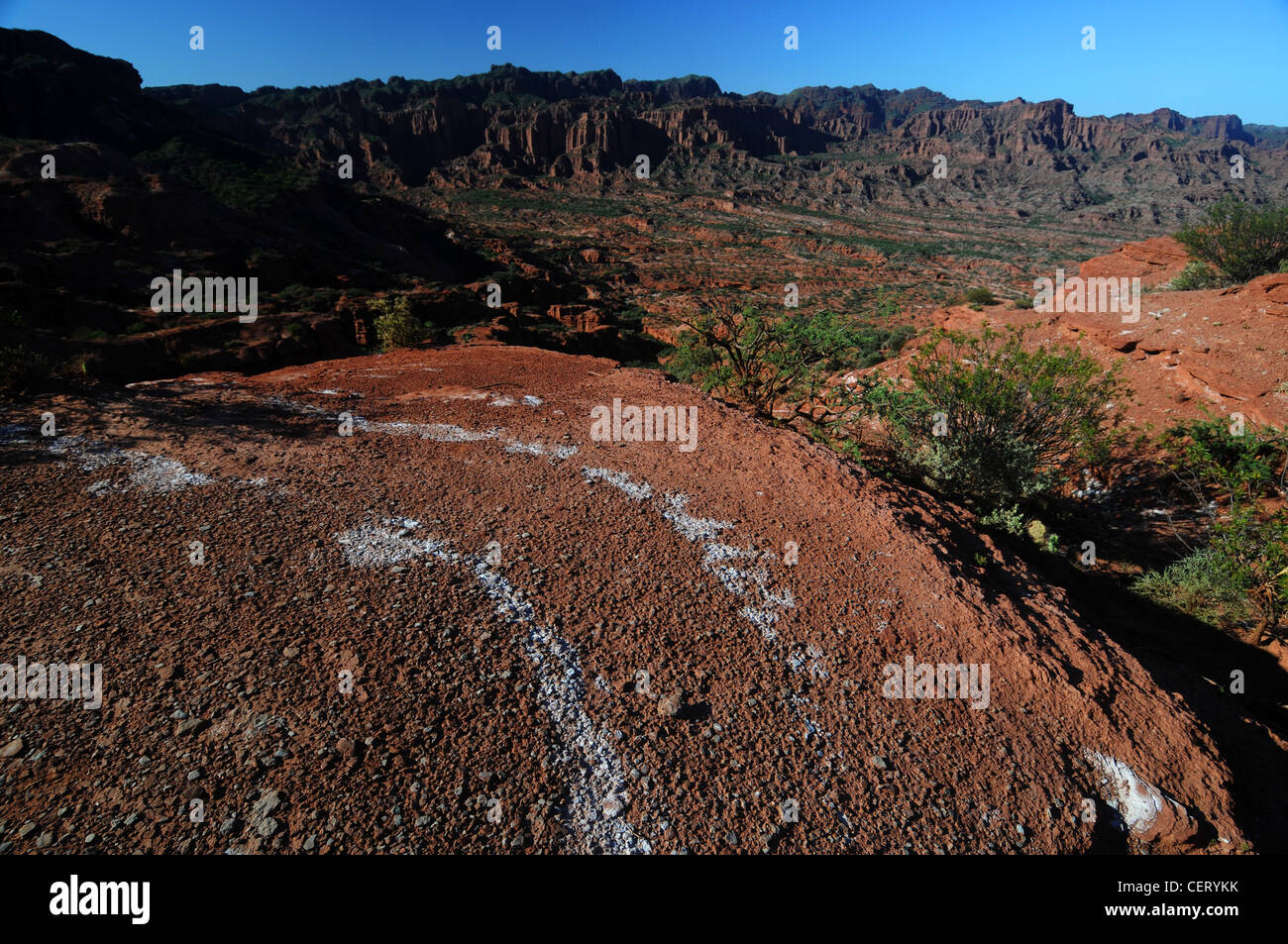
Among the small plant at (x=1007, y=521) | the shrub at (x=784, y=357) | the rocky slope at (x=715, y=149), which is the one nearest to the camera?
the small plant at (x=1007, y=521)

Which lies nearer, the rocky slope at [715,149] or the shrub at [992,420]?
the shrub at [992,420]

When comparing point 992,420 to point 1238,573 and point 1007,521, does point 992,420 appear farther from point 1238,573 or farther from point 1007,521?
point 1238,573

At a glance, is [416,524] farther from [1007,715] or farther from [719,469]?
[1007,715]

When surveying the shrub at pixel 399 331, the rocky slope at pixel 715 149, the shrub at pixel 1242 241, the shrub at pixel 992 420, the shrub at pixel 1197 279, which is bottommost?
the shrub at pixel 992 420

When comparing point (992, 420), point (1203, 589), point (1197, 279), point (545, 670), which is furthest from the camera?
point (1197, 279)

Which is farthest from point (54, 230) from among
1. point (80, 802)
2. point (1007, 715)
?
point (1007, 715)

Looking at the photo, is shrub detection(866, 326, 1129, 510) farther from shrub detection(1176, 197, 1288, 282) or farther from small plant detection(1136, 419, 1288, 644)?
shrub detection(1176, 197, 1288, 282)

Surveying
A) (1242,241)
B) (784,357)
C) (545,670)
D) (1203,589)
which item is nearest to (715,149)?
(1242,241)

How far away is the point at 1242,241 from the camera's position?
1467 cm

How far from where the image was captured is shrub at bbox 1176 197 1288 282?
1432 centimetres

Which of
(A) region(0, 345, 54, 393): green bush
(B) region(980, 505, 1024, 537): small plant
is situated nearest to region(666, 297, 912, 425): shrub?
(B) region(980, 505, 1024, 537): small plant

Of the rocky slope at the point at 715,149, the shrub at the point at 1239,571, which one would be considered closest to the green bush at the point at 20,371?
the shrub at the point at 1239,571

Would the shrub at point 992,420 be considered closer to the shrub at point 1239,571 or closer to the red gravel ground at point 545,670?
the shrub at point 1239,571

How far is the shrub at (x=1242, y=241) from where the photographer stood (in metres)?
14.3
